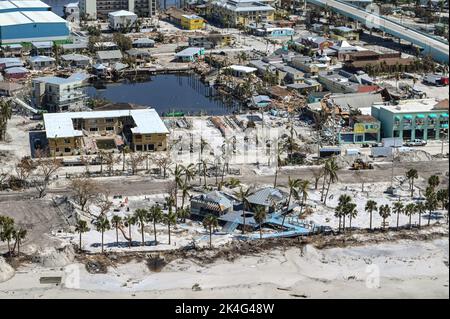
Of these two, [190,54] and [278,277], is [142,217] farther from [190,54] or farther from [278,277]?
[190,54]

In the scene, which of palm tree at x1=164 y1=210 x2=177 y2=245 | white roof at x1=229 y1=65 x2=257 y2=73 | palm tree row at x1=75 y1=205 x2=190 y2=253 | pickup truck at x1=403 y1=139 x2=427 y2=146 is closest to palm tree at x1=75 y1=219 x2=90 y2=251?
palm tree row at x1=75 y1=205 x2=190 y2=253

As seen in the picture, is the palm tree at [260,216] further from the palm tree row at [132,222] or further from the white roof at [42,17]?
the white roof at [42,17]

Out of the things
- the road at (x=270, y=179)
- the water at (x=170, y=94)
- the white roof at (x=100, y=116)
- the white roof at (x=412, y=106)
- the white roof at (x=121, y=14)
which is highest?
the white roof at (x=412, y=106)

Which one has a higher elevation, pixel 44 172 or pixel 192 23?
pixel 44 172

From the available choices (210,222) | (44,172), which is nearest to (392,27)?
(44,172)

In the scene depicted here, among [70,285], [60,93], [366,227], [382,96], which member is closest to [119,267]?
[70,285]

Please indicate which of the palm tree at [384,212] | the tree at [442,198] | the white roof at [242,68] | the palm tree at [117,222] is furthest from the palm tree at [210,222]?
the white roof at [242,68]

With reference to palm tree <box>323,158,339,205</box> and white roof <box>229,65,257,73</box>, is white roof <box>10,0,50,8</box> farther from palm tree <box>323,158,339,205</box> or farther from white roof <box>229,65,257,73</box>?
palm tree <box>323,158,339,205</box>
